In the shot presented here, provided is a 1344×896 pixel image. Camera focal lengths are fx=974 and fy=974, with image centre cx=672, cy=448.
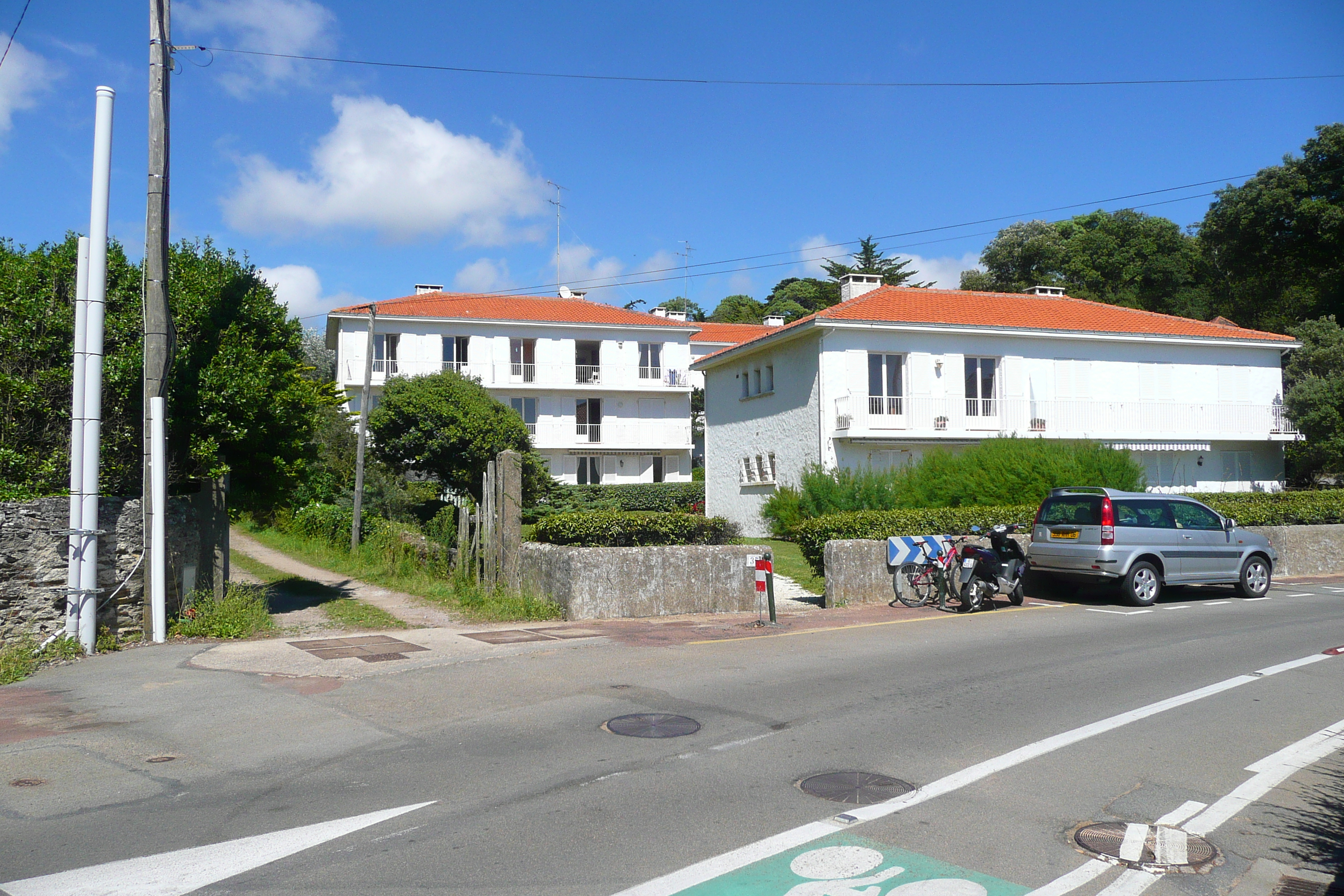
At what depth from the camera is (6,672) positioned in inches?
362

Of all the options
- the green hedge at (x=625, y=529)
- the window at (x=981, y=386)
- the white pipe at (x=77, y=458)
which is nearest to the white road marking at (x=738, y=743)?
the green hedge at (x=625, y=529)

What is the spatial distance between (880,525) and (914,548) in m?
1.17

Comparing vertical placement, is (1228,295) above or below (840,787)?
above

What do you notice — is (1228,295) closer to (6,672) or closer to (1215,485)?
(1215,485)

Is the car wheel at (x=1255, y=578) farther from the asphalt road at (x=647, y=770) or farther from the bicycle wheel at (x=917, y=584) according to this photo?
the asphalt road at (x=647, y=770)

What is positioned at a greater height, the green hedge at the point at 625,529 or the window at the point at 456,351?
the window at the point at 456,351

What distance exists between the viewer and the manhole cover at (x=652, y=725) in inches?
279

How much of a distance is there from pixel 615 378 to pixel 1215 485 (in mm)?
26086

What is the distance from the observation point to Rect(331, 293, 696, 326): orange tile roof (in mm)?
44594

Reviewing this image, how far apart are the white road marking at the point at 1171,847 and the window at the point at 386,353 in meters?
41.7

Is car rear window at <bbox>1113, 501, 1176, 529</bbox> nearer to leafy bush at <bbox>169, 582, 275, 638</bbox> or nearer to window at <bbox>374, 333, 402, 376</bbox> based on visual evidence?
leafy bush at <bbox>169, 582, 275, 638</bbox>

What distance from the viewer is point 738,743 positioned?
6883 mm

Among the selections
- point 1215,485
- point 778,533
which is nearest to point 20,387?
point 778,533

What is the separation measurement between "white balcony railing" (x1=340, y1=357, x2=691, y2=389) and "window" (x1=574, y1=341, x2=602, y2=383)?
3cm
